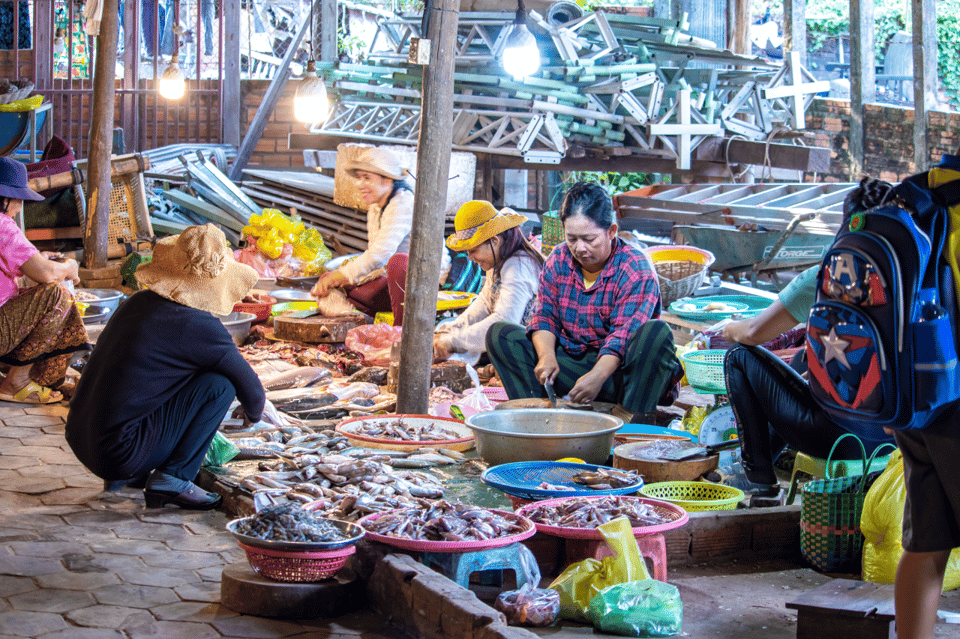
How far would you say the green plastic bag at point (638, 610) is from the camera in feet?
8.89

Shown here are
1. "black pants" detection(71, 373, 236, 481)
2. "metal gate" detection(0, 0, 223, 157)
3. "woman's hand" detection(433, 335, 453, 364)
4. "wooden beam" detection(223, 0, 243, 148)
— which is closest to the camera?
"black pants" detection(71, 373, 236, 481)

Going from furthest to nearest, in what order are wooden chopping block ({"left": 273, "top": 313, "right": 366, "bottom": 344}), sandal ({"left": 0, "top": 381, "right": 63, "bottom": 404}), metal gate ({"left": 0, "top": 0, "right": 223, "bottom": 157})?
1. metal gate ({"left": 0, "top": 0, "right": 223, "bottom": 157})
2. wooden chopping block ({"left": 273, "top": 313, "right": 366, "bottom": 344})
3. sandal ({"left": 0, "top": 381, "right": 63, "bottom": 404})

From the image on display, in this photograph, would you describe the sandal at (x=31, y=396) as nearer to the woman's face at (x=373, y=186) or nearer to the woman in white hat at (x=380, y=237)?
the woman in white hat at (x=380, y=237)

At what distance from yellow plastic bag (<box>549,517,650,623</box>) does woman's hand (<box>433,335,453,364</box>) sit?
3.52 metres

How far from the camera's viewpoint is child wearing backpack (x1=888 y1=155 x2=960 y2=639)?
2191 mm

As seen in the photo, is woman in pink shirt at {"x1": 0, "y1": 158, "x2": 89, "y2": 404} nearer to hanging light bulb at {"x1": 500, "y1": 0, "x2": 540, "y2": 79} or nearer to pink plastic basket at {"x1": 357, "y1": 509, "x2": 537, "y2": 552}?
pink plastic basket at {"x1": 357, "y1": 509, "x2": 537, "y2": 552}

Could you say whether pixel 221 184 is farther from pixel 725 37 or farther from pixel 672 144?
pixel 725 37

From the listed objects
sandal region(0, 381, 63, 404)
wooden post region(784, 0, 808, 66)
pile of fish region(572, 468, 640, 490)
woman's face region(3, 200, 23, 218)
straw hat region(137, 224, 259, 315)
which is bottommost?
sandal region(0, 381, 63, 404)

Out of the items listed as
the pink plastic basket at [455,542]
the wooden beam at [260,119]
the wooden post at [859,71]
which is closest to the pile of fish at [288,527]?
the pink plastic basket at [455,542]

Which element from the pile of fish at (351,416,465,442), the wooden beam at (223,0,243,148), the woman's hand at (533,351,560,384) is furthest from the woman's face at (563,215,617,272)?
the wooden beam at (223,0,243,148)

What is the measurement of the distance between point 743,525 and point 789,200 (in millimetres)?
8334

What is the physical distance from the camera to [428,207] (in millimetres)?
4984

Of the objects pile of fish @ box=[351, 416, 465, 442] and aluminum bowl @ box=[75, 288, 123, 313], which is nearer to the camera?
pile of fish @ box=[351, 416, 465, 442]

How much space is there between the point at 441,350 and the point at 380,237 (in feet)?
4.51
